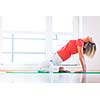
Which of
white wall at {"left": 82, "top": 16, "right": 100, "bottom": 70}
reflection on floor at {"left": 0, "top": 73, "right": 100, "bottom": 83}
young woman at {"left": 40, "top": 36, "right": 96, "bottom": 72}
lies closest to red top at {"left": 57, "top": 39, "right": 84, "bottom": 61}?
young woman at {"left": 40, "top": 36, "right": 96, "bottom": 72}

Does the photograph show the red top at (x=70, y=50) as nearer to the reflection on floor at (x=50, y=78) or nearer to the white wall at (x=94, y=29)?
the white wall at (x=94, y=29)

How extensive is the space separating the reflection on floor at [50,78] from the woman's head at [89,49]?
14.0 inches

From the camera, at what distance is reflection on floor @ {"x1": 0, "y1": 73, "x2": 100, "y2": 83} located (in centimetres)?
95

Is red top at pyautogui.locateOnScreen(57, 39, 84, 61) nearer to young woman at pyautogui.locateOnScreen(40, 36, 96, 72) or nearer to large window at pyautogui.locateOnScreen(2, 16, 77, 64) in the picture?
young woman at pyautogui.locateOnScreen(40, 36, 96, 72)

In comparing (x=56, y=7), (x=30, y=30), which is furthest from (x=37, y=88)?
(x=30, y=30)

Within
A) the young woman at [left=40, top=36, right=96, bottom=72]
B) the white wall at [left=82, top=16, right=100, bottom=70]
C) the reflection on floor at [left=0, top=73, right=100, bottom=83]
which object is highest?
the white wall at [left=82, top=16, right=100, bottom=70]

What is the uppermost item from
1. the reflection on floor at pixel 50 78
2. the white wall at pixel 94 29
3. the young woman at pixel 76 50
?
the white wall at pixel 94 29

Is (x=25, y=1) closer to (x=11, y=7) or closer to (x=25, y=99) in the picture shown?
(x=11, y=7)

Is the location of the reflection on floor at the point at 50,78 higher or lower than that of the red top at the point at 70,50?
lower

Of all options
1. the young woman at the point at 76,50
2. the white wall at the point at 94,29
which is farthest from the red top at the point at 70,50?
the white wall at the point at 94,29

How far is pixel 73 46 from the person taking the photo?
4.43 feet

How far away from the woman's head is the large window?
0.72 ft

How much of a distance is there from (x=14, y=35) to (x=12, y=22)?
0.12 meters

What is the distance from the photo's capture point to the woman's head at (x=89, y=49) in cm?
132
